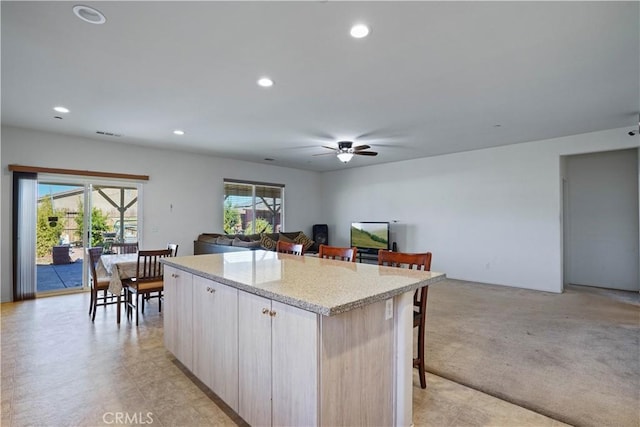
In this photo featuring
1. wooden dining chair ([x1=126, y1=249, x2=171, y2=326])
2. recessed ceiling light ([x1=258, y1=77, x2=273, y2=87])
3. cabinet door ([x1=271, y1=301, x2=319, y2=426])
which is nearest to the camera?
cabinet door ([x1=271, y1=301, x2=319, y2=426])

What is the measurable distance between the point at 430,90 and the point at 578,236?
17.0 feet

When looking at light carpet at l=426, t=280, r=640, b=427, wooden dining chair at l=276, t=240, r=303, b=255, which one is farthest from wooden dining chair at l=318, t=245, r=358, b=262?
light carpet at l=426, t=280, r=640, b=427

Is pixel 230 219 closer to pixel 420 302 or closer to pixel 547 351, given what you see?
pixel 420 302

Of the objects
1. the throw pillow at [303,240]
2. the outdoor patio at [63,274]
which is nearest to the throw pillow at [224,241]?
the outdoor patio at [63,274]

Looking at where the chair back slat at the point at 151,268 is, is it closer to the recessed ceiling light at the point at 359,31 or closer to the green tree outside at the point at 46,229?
the green tree outside at the point at 46,229

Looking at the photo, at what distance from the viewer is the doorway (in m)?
5.19

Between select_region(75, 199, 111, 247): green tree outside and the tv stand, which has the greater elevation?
select_region(75, 199, 111, 247): green tree outside

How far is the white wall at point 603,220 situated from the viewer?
18.6ft

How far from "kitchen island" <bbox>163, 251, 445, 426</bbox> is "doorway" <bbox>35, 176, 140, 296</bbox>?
443cm

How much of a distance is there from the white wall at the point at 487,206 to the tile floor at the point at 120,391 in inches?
171

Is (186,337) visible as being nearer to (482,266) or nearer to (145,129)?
(145,129)

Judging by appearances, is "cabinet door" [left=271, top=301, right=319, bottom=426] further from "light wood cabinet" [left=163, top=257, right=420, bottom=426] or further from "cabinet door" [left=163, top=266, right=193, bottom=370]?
"cabinet door" [left=163, top=266, right=193, bottom=370]

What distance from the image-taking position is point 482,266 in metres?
6.30

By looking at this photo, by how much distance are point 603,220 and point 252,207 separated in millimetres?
7339
